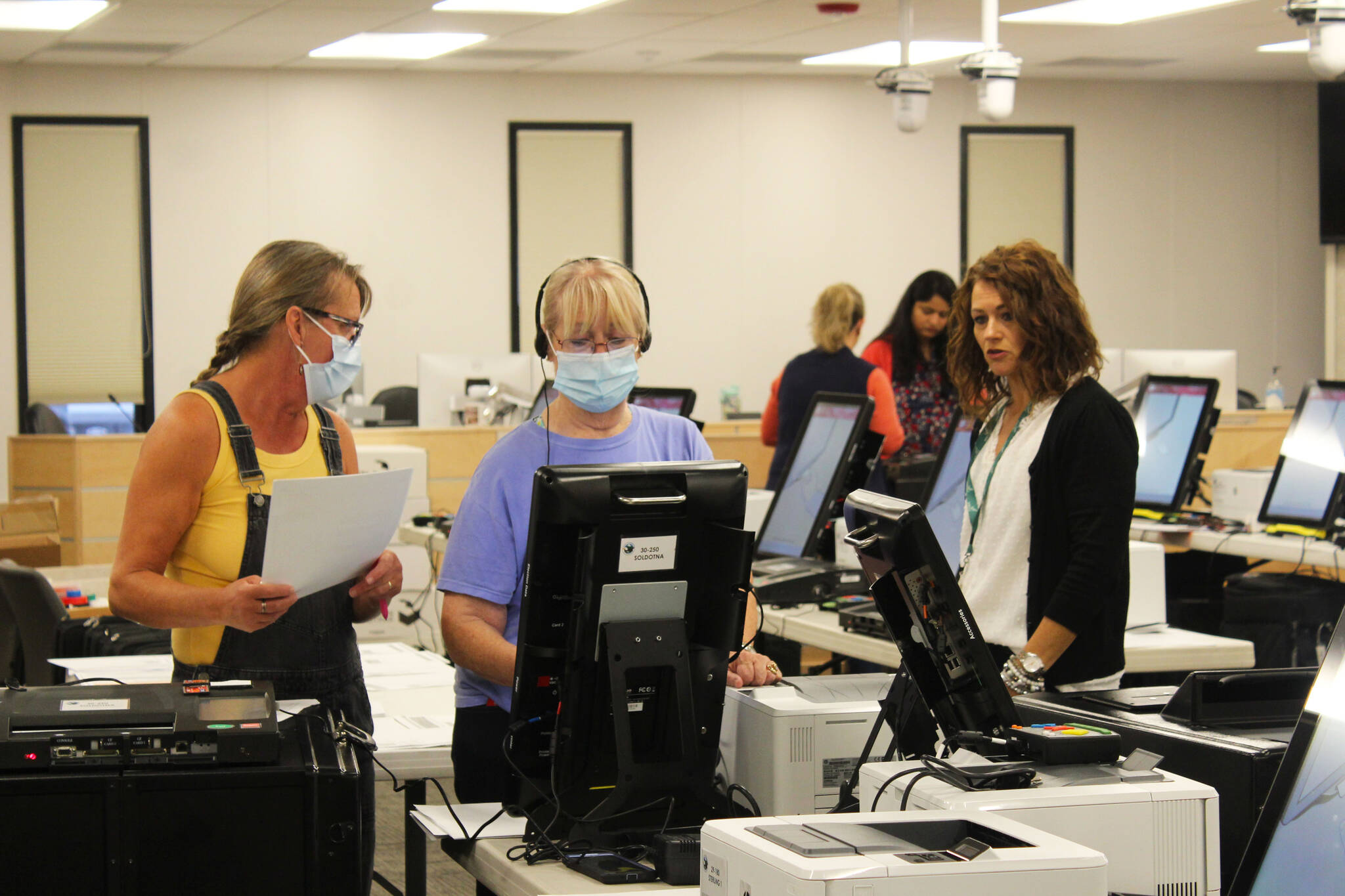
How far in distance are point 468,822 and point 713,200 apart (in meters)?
8.76

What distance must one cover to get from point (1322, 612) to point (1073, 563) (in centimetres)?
257

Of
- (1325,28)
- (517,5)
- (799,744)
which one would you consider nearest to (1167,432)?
(1325,28)

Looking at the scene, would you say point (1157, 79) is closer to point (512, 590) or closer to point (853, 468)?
point (853, 468)

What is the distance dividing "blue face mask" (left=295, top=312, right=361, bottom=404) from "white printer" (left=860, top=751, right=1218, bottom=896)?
3.54 feet

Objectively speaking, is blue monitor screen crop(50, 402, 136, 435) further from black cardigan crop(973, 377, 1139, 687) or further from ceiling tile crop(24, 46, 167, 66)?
black cardigan crop(973, 377, 1139, 687)

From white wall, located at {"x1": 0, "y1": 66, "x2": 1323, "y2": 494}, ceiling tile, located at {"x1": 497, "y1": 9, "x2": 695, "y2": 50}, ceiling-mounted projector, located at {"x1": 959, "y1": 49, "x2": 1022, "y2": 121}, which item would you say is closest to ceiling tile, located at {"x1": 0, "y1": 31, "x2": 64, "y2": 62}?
white wall, located at {"x1": 0, "y1": 66, "x2": 1323, "y2": 494}

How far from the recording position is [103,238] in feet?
30.7

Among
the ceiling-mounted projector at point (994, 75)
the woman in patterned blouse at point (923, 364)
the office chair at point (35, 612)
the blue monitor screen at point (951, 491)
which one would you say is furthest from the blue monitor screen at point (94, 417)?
the blue monitor screen at point (951, 491)

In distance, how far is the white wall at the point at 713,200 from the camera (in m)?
9.46

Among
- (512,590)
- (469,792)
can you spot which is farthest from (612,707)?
(469,792)

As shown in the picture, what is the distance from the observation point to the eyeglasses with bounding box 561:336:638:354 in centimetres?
193

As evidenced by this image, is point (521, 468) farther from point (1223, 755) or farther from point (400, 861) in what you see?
point (400, 861)

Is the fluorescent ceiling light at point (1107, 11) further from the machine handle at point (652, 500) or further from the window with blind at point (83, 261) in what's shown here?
the machine handle at point (652, 500)

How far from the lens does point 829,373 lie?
5137mm
